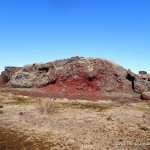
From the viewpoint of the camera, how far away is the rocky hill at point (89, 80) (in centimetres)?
6931

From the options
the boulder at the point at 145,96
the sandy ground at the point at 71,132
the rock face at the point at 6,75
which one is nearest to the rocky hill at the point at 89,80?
the boulder at the point at 145,96

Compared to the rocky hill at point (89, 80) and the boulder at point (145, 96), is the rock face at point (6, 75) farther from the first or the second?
the boulder at point (145, 96)

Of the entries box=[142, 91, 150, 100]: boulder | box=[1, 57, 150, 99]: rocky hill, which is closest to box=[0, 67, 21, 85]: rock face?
box=[1, 57, 150, 99]: rocky hill

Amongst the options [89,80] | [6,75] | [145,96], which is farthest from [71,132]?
[6,75]

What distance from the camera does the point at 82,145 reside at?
2195 centimetres

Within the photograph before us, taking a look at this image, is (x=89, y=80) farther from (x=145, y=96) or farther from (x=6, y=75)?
(x=6, y=75)

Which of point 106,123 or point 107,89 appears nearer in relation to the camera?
point 106,123

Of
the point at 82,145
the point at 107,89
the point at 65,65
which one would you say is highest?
the point at 65,65

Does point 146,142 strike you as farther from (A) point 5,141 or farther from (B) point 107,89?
(B) point 107,89

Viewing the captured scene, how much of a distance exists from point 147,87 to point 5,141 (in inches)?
2126

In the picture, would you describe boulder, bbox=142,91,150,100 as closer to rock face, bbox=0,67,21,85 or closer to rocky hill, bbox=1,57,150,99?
rocky hill, bbox=1,57,150,99

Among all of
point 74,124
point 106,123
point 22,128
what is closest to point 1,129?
point 22,128

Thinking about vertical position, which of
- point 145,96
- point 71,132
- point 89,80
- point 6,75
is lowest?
point 71,132

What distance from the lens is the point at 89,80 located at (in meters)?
71.0
